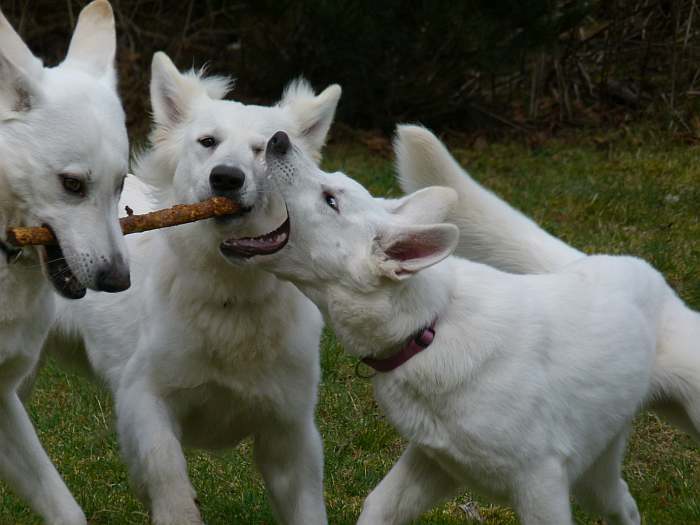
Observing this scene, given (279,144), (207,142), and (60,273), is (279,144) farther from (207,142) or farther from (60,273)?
(60,273)

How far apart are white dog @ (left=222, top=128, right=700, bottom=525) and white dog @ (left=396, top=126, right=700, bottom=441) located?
207mm

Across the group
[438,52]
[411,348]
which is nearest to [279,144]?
[411,348]

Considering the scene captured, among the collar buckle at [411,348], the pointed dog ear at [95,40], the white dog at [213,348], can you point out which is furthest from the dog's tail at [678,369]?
the pointed dog ear at [95,40]

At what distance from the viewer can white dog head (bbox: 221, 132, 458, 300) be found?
14.2ft

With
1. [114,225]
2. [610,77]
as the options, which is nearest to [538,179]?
[610,77]

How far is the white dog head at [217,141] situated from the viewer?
15.0ft

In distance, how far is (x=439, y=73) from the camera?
11578mm

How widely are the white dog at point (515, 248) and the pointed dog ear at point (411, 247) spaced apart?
0.82 m

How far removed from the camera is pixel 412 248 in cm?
432

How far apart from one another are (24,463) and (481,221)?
210cm

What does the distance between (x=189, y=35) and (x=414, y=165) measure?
27.6ft

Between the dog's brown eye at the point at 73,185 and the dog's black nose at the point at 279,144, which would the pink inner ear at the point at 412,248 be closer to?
the dog's black nose at the point at 279,144

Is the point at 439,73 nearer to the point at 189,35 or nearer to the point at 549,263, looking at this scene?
the point at 189,35

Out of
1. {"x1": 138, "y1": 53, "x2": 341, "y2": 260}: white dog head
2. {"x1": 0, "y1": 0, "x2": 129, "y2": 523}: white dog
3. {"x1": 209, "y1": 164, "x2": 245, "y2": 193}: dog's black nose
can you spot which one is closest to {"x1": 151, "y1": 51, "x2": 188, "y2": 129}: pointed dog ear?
{"x1": 138, "y1": 53, "x2": 341, "y2": 260}: white dog head
